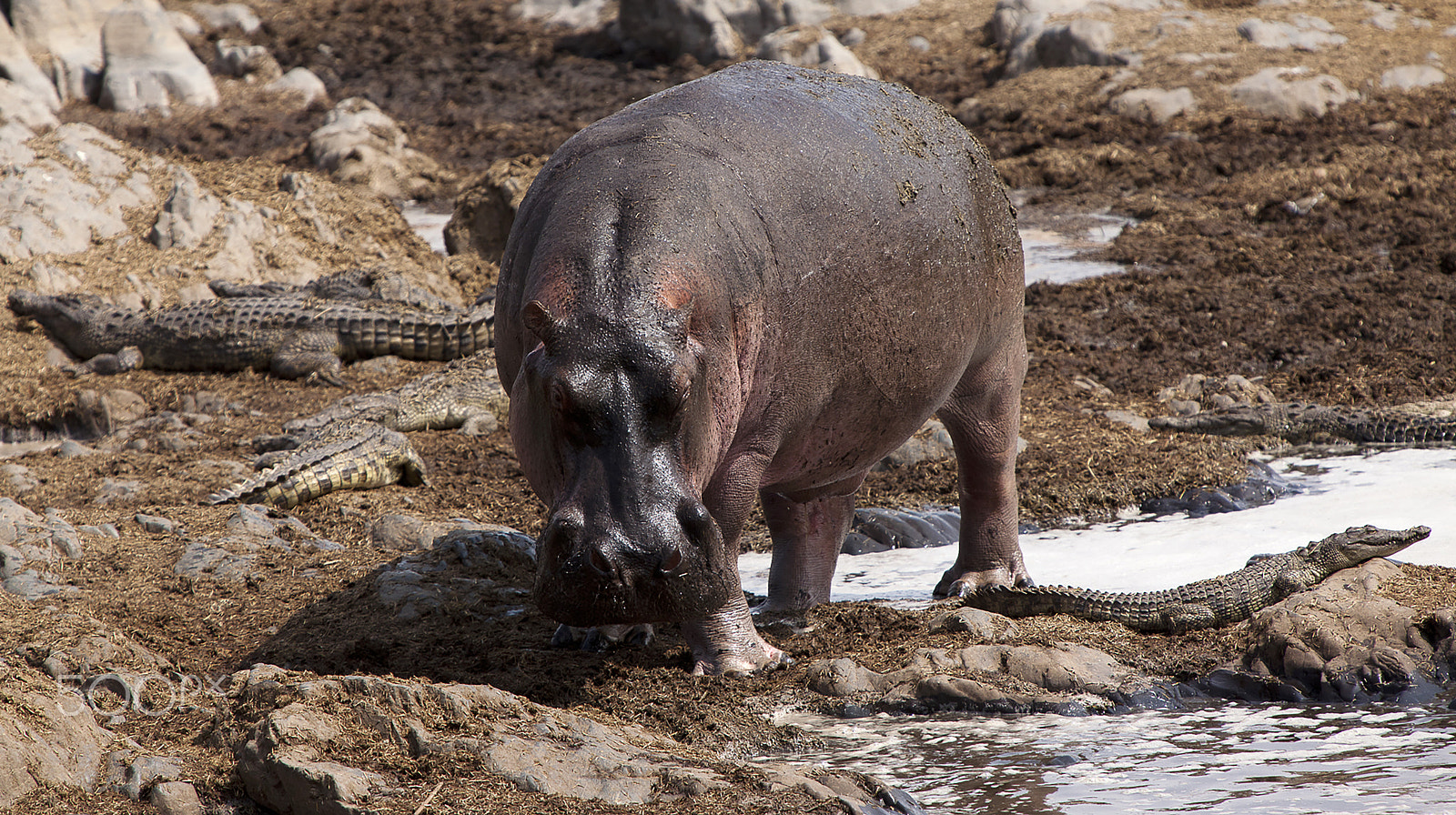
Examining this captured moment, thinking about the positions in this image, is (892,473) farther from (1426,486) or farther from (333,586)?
(333,586)

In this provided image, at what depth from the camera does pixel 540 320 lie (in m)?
3.10

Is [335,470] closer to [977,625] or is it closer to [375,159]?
[977,625]

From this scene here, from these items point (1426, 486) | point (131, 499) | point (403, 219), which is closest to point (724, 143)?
point (131, 499)

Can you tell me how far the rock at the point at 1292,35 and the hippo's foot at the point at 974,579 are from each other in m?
14.0

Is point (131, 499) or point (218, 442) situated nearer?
point (131, 499)

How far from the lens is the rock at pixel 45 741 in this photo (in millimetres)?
2854

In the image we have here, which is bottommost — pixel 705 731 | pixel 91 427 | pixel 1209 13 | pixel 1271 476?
pixel 91 427

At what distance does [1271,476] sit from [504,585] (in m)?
4.14

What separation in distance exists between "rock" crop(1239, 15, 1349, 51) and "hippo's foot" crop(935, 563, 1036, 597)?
1396 cm

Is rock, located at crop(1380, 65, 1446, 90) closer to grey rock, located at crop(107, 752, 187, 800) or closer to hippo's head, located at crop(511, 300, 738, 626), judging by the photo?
hippo's head, located at crop(511, 300, 738, 626)

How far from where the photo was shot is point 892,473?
7023 millimetres

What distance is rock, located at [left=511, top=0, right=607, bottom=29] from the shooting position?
22312mm

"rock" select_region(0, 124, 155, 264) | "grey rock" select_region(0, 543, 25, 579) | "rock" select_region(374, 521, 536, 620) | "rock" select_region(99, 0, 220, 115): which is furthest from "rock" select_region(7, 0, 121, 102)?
"rock" select_region(374, 521, 536, 620)

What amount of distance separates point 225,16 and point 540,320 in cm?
2197
